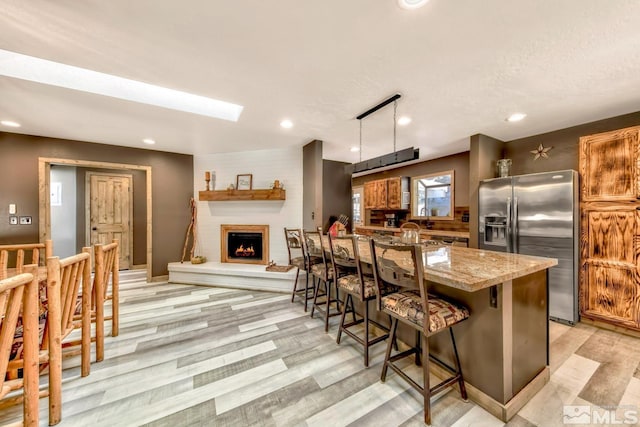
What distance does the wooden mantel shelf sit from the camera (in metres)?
4.19

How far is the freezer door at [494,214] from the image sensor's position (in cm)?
318

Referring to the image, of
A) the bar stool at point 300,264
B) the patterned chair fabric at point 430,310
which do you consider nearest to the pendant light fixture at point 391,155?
the bar stool at point 300,264

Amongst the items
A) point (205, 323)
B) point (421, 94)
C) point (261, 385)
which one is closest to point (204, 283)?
point (205, 323)

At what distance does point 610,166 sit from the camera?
269 cm

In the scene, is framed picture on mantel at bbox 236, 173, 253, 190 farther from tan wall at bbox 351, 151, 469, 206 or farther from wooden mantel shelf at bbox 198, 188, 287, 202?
tan wall at bbox 351, 151, 469, 206

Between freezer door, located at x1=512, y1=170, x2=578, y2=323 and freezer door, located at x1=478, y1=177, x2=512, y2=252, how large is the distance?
111 millimetres

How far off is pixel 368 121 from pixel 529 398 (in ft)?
9.67

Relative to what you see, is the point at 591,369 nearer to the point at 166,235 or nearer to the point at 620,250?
the point at 620,250

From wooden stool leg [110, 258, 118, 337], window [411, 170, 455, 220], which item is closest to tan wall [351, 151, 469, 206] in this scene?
window [411, 170, 455, 220]

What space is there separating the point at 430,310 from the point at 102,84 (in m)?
3.51

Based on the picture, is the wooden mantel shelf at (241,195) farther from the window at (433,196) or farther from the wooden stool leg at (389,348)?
the window at (433,196)

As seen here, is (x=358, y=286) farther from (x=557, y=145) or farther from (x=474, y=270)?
(x=557, y=145)

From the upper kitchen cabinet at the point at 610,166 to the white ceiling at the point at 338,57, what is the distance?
0.33 metres

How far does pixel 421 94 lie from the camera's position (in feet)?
7.73
